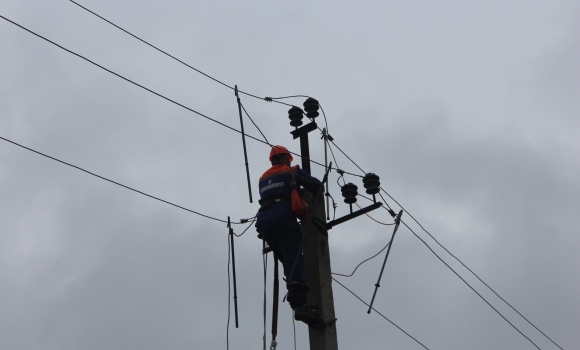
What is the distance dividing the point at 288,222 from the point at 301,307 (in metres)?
0.93

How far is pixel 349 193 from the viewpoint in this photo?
29.2 ft

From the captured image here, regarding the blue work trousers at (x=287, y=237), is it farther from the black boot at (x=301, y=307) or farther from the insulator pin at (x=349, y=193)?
the insulator pin at (x=349, y=193)

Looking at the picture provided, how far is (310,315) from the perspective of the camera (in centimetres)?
789

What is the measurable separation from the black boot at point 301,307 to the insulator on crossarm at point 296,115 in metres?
2.41

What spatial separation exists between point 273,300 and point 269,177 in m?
1.38

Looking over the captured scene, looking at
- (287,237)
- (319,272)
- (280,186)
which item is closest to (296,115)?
(280,186)

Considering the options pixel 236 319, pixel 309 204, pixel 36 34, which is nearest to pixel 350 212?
pixel 309 204

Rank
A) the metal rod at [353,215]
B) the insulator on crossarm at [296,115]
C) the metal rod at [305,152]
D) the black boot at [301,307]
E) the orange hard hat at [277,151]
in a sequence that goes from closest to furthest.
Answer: the black boot at [301,307], the metal rod at [353,215], the orange hard hat at [277,151], the metal rod at [305,152], the insulator on crossarm at [296,115]

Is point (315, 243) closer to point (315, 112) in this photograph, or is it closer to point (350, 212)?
point (350, 212)

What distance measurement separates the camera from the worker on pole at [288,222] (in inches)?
312

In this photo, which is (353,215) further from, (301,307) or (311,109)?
(311,109)

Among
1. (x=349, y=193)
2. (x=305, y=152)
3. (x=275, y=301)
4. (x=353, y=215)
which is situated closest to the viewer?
(x=275, y=301)

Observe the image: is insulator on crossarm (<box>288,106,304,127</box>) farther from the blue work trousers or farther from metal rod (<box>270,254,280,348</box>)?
metal rod (<box>270,254,280,348</box>)

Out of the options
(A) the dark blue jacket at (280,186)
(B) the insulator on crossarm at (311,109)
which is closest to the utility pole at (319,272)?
(A) the dark blue jacket at (280,186)
